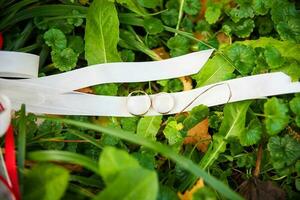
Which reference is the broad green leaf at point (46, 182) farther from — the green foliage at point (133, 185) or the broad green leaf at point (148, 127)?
the broad green leaf at point (148, 127)

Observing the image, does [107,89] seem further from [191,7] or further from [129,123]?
[191,7]

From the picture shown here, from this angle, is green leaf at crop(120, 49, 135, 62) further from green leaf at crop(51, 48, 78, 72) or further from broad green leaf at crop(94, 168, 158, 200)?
broad green leaf at crop(94, 168, 158, 200)

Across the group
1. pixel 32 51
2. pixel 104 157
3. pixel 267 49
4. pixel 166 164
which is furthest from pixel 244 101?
pixel 32 51

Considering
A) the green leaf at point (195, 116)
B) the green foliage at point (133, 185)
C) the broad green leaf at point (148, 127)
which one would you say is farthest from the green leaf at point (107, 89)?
the green foliage at point (133, 185)

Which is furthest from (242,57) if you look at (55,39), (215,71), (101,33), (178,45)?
(55,39)

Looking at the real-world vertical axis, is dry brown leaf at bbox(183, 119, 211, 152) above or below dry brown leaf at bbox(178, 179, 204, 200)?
above

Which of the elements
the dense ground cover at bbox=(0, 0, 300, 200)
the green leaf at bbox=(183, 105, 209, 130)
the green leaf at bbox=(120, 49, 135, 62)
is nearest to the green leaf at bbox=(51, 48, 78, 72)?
the dense ground cover at bbox=(0, 0, 300, 200)

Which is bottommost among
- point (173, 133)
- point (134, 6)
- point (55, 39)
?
point (173, 133)
